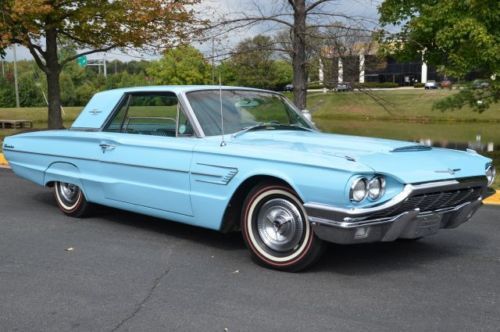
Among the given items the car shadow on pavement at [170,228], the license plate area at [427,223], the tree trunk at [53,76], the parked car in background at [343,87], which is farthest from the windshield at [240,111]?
the tree trunk at [53,76]

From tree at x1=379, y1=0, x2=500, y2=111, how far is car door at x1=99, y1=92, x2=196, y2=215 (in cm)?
766

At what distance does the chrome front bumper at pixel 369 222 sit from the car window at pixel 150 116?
1.76m

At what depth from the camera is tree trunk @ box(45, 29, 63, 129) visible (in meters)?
17.6

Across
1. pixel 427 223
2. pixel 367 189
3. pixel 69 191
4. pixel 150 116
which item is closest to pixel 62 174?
pixel 69 191

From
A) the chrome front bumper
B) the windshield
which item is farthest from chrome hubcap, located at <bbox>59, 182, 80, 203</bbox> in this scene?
the chrome front bumper

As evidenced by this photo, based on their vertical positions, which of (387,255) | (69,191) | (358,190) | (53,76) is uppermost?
(53,76)

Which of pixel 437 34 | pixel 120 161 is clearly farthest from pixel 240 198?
pixel 437 34

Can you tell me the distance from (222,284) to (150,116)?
2.29 m

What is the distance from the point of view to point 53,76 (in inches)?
708

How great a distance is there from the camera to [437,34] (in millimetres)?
12047

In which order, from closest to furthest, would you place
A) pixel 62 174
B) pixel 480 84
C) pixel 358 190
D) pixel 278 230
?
pixel 358 190, pixel 278 230, pixel 62 174, pixel 480 84

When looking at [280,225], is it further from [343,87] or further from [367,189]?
[343,87]

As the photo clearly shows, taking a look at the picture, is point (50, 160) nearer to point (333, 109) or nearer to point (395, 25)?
point (395, 25)

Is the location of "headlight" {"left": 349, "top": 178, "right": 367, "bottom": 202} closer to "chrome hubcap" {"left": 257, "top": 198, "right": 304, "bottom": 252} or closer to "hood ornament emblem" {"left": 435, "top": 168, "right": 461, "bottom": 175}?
"chrome hubcap" {"left": 257, "top": 198, "right": 304, "bottom": 252}
